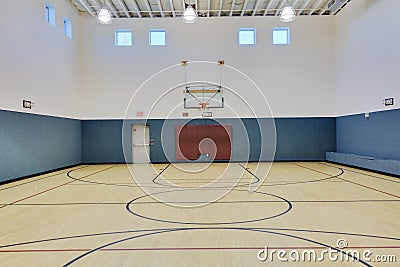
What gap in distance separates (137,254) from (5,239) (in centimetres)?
185

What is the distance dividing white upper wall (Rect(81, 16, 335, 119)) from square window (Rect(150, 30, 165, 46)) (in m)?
0.22

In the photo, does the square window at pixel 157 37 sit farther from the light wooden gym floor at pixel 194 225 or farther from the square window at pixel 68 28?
the light wooden gym floor at pixel 194 225

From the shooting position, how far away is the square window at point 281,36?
15312 millimetres

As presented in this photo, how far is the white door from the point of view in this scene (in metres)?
15.5

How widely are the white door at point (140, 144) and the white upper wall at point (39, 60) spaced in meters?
2.56

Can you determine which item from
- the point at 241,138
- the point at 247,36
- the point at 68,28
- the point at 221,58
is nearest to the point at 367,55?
the point at 247,36

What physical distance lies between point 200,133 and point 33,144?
7.13 meters

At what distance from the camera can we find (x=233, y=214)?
219 inches

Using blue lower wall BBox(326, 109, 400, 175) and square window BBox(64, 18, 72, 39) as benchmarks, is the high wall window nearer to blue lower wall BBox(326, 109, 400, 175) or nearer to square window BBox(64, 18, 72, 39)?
square window BBox(64, 18, 72, 39)

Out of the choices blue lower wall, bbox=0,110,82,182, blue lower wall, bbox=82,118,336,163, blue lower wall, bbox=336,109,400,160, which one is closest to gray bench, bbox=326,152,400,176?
blue lower wall, bbox=336,109,400,160

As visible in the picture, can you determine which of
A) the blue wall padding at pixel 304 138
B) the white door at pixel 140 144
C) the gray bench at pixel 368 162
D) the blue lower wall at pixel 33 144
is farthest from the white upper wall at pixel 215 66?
the gray bench at pixel 368 162

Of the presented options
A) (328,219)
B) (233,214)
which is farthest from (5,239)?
(328,219)

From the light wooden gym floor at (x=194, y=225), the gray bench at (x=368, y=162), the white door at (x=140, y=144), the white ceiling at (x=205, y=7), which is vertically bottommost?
the light wooden gym floor at (x=194, y=225)

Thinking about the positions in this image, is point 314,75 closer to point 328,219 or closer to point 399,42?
point 399,42
